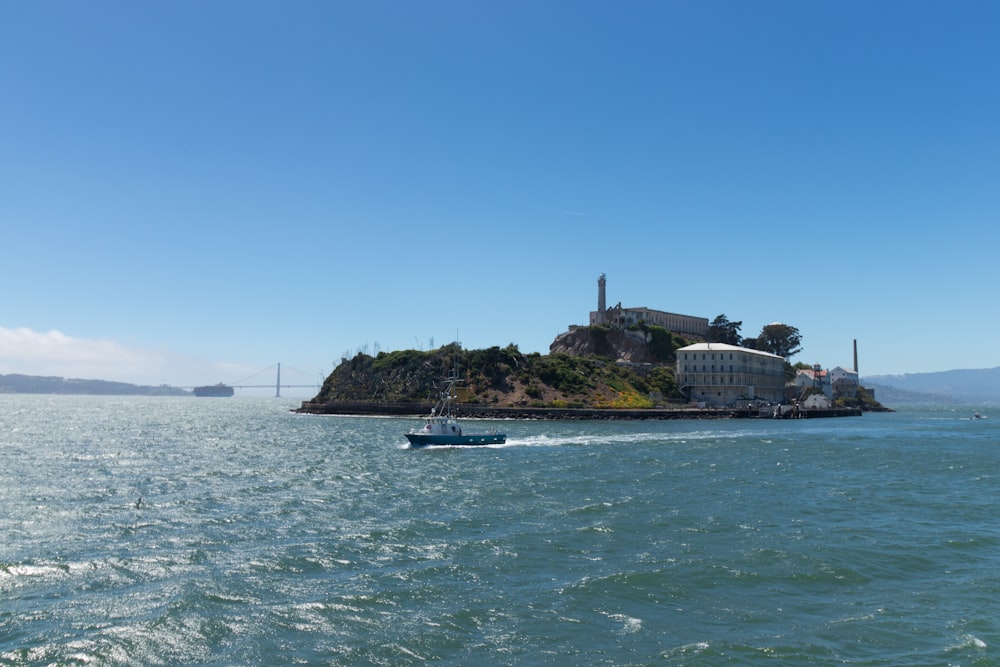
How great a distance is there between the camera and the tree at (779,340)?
184 metres

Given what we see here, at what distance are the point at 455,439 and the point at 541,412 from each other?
4787cm

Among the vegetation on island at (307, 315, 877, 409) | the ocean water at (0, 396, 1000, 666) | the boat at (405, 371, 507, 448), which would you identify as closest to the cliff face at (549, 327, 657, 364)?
the vegetation on island at (307, 315, 877, 409)

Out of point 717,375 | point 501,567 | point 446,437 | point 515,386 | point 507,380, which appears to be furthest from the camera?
point 717,375

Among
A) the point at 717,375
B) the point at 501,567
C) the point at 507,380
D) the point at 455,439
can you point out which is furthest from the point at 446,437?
the point at 717,375

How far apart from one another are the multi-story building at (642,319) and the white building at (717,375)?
24734 millimetres

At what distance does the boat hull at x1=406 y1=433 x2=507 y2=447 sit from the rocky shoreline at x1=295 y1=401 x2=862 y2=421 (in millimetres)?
42603

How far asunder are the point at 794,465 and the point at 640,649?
3859 centimetres

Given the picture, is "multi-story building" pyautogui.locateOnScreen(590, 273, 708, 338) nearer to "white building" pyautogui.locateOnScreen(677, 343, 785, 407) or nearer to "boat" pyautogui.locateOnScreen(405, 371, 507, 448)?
"white building" pyautogui.locateOnScreen(677, 343, 785, 407)

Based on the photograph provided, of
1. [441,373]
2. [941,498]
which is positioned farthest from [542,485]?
[441,373]

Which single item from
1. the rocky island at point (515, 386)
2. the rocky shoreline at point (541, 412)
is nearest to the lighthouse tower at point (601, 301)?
the rocky island at point (515, 386)

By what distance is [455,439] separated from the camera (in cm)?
6725

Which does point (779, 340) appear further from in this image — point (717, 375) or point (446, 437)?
point (446, 437)

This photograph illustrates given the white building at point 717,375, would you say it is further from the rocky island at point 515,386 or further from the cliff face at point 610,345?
the cliff face at point 610,345

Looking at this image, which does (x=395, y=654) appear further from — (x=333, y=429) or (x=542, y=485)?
(x=333, y=429)
